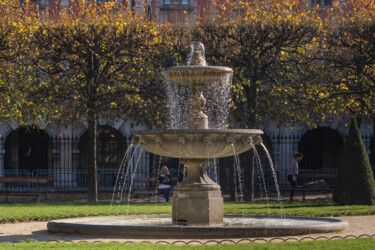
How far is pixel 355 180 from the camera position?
17344 mm

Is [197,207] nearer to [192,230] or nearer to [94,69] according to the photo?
[192,230]

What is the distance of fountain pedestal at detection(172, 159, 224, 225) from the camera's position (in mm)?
11625

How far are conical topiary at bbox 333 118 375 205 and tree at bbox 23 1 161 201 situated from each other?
5.94 metres

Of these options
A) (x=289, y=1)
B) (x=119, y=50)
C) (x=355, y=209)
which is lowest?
(x=355, y=209)

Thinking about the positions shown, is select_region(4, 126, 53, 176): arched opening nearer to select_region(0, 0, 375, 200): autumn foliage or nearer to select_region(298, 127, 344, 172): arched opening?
select_region(0, 0, 375, 200): autumn foliage

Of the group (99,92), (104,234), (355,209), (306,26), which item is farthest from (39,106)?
(104,234)

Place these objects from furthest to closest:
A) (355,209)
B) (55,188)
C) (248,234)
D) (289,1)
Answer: (55,188) → (289,1) → (355,209) → (248,234)

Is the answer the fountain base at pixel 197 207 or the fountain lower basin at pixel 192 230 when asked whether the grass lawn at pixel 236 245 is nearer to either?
the fountain lower basin at pixel 192 230

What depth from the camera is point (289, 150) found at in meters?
30.9

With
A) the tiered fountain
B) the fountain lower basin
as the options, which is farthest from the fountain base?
the fountain lower basin

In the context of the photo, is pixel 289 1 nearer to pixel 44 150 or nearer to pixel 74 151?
pixel 74 151

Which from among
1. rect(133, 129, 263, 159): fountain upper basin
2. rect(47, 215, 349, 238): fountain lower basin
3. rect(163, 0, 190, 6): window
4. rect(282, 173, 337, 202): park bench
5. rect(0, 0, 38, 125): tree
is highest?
rect(163, 0, 190, 6): window

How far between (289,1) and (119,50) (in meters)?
5.87

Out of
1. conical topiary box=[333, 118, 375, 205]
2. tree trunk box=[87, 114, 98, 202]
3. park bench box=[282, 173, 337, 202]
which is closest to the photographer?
conical topiary box=[333, 118, 375, 205]
